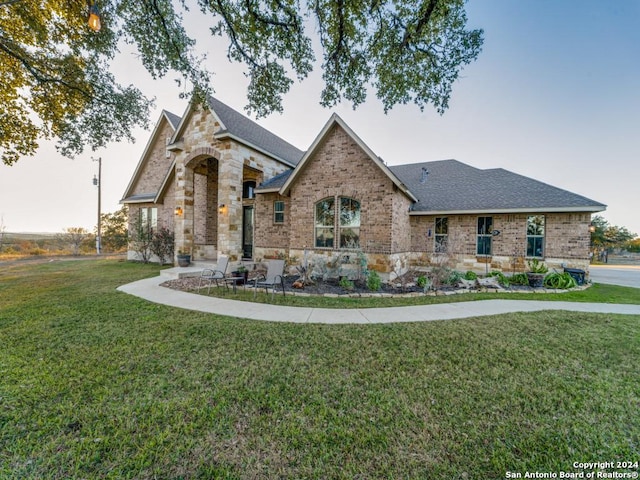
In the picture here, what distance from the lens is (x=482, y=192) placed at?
38.8 ft

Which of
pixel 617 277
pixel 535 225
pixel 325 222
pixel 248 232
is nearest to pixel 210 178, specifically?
pixel 248 232

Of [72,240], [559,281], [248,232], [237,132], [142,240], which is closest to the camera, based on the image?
[559,281]

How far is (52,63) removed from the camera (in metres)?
8.65

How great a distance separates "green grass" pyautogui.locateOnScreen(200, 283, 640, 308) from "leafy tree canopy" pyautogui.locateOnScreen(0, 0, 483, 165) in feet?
19.0

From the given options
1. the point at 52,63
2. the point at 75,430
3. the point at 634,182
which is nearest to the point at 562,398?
the point at 75,430

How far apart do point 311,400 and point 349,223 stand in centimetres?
755

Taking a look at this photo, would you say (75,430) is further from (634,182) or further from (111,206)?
(634,182)

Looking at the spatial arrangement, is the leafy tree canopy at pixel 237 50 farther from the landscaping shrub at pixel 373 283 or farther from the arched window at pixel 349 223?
the landscaping shrub at pixel 373 283

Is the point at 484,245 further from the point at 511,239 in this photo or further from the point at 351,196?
the point at 351,196

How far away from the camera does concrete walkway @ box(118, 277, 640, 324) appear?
5449 millimetres

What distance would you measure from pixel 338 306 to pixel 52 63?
1323 cm

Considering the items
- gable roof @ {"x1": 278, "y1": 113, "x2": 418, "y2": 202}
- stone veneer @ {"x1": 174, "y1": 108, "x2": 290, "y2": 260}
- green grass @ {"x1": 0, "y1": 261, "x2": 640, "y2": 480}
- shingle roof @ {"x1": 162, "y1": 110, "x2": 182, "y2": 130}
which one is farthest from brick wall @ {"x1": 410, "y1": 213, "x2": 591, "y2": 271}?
shingle roof @ {"x1": 162, "y1": 110, "x2": 182, "y2": 130}

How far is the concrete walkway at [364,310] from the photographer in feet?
17.9

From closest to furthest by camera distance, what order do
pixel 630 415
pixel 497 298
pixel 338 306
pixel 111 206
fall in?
pixel 630 415 < pixel 338 306 < pixel 497 298 < pixel 111 206
